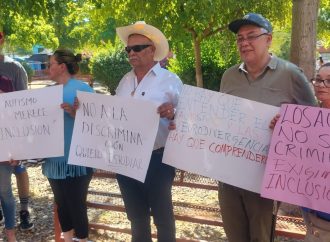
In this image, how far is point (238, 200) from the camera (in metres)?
2.56

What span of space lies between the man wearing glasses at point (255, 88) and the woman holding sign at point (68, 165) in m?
1.07

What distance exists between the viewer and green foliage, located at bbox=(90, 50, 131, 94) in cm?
1611

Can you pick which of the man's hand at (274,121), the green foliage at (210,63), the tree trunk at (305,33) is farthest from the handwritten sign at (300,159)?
the green foliage at (210,63)

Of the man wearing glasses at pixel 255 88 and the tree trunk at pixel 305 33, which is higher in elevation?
the tree trunk at pixel 305 33

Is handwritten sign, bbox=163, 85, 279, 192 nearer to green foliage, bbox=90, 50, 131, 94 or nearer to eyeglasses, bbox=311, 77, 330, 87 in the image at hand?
eyeglasses, bbox=311, 77, 330, 87

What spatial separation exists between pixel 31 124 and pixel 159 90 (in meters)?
1.06

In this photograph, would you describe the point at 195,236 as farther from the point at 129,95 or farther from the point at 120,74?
the point at 120,74

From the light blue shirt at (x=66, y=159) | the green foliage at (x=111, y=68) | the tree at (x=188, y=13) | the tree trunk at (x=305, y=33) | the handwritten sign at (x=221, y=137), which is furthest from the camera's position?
the green foliage at (x=111, y=68)

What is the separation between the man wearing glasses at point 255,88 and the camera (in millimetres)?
2348

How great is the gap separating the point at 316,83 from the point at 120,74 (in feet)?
46.5

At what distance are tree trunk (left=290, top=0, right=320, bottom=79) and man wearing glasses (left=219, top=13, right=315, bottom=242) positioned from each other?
1.85 m

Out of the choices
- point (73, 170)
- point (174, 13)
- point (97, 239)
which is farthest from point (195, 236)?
point (174, 13)

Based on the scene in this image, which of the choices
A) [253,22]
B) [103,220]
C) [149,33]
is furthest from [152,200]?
[103,220]

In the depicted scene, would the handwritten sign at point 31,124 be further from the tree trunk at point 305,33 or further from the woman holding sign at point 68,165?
the tree trunk at point 305,33
